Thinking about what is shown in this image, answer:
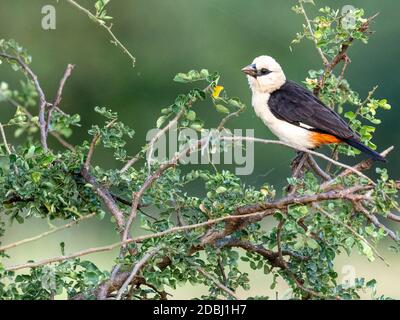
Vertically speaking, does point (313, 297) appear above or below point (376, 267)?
below

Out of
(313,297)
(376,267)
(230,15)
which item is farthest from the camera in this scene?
(230,15)

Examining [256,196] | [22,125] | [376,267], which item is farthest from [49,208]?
[376,267]

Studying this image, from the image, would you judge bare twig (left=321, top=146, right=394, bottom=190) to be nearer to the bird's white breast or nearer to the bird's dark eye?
the bird's white breast

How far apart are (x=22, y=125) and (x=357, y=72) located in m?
8.26

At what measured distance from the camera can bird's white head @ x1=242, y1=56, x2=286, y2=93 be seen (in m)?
→ 4.39

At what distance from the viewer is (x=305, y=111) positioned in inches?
162

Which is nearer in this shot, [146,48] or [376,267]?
[376,267]

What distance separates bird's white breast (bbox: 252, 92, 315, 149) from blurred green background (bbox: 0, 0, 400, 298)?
18.3ft

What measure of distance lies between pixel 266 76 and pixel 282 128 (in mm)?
267

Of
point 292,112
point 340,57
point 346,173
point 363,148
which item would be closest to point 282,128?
point 292,112

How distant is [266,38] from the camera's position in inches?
421

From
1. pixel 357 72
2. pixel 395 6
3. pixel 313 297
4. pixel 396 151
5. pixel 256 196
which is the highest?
pixel 395 6

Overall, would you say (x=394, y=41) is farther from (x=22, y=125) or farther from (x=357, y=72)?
(x=22, y=125)
